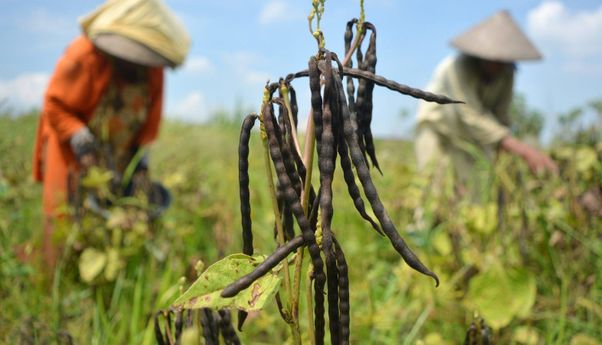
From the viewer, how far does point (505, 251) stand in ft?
7.82

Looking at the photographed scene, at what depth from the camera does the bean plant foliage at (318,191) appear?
691 millimetres

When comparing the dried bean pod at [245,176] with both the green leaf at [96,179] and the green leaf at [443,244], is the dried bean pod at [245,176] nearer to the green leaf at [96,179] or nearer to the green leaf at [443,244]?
the green leaf at [443,244]

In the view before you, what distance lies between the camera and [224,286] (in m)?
0.76

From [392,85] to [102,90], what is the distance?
104 inches

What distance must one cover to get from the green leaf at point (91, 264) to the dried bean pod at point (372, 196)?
217 centimetres

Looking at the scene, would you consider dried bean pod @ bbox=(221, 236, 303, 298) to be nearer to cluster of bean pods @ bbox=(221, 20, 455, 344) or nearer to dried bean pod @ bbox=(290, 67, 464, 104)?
cluster of bean pods @ bbox=(221, 20, 455, 344)

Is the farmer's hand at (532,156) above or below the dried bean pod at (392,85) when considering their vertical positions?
below

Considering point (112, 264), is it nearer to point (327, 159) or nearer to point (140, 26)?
point (140, 26)

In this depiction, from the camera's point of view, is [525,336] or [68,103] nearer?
[525,336]

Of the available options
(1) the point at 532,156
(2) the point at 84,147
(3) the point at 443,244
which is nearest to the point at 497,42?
(1) the point at 532,156

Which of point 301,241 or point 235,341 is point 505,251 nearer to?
point 235,341

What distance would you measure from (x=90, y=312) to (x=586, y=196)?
2071 millimetres

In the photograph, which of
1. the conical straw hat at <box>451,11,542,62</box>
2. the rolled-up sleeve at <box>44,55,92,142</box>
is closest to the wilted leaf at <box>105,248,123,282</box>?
the rolled-up sleeve at <box>44,55,92,142</box>

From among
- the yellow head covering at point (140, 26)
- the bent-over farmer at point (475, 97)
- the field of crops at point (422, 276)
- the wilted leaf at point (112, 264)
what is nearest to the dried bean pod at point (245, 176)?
the field of crops at point (422, 276)
